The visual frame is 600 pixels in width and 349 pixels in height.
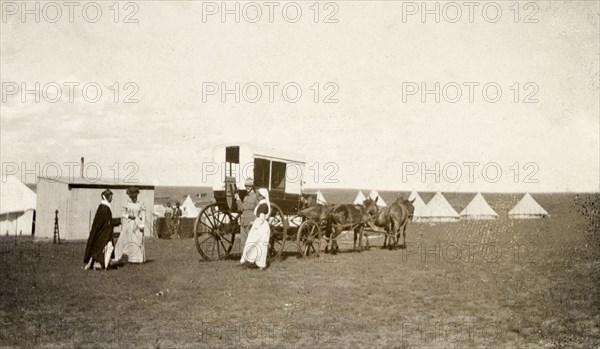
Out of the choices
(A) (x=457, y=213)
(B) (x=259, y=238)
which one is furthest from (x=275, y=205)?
(A) (x=457, y=213)

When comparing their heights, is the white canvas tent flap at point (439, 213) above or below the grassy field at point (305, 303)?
above

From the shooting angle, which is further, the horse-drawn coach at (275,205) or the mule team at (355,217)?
the mule team at (355,217)

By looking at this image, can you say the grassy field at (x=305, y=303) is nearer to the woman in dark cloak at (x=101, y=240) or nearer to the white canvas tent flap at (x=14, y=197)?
the woman in dark cloak at (x=101, y=240)

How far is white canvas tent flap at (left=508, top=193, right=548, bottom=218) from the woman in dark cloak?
33911mm

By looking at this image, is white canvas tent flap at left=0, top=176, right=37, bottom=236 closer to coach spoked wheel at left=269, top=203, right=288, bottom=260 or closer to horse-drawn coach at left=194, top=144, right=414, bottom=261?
horse-drawn coach at left=194, top=144, right=414, bottom=261

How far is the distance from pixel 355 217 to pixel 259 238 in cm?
555

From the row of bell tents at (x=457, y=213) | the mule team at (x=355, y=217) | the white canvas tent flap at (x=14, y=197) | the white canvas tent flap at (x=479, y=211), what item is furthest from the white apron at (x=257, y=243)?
the white canvas tent flap at (x=479, y=211)

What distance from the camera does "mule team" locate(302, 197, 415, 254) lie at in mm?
15917

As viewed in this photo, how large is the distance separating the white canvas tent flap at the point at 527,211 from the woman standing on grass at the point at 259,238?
3137 centimetres

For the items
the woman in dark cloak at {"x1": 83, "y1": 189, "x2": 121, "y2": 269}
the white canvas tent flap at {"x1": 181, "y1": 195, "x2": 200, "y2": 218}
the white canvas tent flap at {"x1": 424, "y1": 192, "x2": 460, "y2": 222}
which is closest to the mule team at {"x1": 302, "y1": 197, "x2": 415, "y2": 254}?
the woman in dark cloak at {"x1": 83, "y1": 189, "x2": 121, "y2": 269}

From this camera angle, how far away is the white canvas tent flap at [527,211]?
39.2 meters

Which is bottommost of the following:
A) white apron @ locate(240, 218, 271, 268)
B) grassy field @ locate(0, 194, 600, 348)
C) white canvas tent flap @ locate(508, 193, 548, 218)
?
grassy field @ locate(0, 194, 600, 348)

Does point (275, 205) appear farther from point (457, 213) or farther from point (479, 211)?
point (479, 211)

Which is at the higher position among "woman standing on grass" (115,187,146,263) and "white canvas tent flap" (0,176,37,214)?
"white canvas tent flap" (0,176,37,214)
